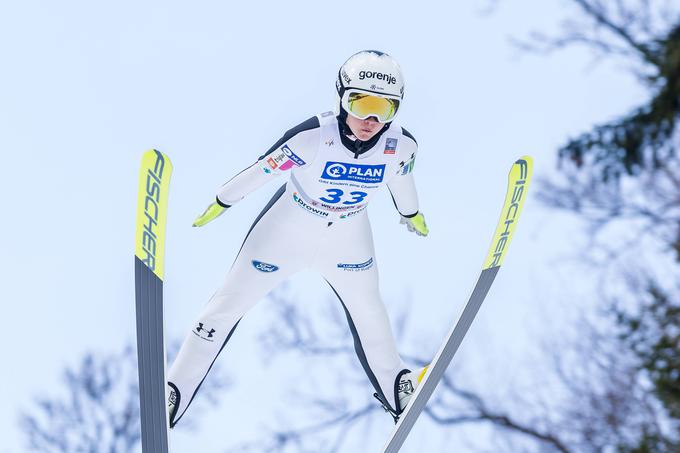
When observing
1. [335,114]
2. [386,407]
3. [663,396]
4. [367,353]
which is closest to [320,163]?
[335,114]

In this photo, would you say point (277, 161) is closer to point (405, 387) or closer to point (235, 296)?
point (235, 296)

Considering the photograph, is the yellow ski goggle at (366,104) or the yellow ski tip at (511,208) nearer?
the yellow ski goggle at (366,104)

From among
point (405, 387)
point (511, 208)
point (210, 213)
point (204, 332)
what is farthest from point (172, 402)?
point (511, 208)

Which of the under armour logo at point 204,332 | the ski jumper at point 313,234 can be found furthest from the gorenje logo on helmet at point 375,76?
the under armour logo at point 204,332

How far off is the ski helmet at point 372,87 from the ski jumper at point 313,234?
21 centimetres

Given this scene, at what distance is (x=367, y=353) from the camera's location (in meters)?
4.93

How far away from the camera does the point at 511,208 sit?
525 cm

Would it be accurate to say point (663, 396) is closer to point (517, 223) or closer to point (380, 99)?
point (517, 223)

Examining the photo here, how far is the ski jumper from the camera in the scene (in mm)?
4523

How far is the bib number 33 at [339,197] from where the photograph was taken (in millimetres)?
4590

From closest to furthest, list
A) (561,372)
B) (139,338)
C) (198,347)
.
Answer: (139,338), (198,347), (561,372)

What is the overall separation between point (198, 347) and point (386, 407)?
3.59 feet

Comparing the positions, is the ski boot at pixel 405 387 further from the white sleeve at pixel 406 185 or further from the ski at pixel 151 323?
the ski at pixel 151 323

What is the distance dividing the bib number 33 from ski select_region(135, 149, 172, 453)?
31.0 inches
